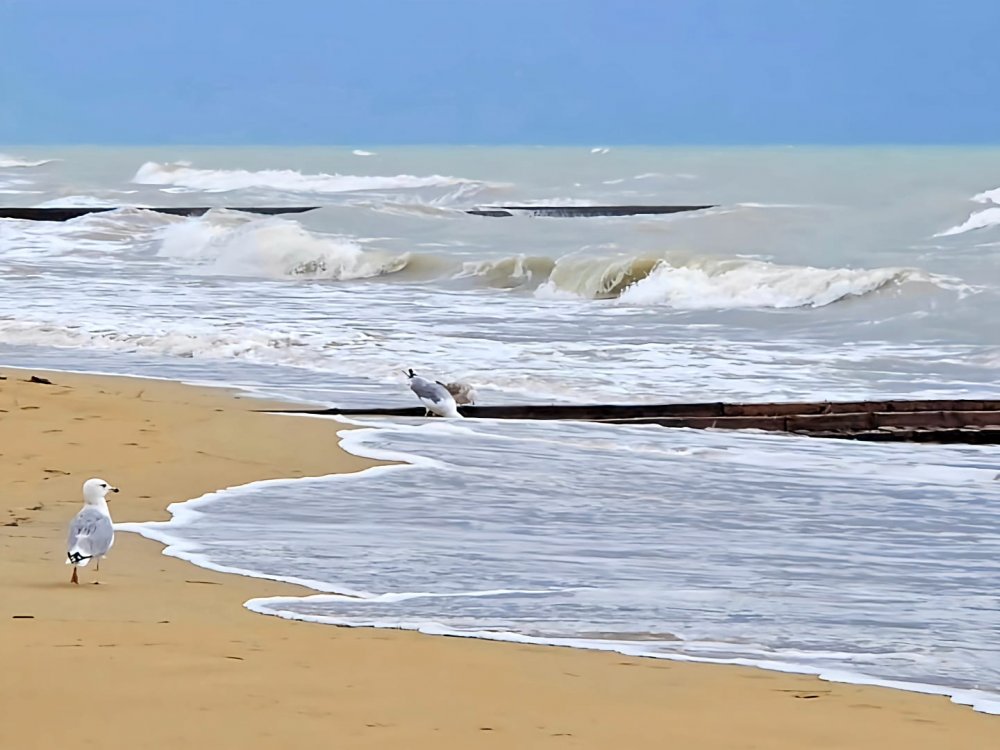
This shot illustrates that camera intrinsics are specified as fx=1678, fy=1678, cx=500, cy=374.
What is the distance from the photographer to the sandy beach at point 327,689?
346 centimetres

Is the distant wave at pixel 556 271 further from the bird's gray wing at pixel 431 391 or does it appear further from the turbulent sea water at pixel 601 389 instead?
the bird's gray wing at pixel 431 391

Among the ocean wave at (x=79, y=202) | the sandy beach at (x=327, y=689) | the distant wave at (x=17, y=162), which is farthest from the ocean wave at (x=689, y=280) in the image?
the distant wave at (x=17, y=162)

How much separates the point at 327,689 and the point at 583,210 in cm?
4657

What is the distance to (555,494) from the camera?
733 cm

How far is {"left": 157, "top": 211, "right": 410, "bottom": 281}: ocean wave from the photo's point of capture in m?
29.6

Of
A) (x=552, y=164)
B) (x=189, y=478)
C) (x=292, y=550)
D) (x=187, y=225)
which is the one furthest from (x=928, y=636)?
(x=552, y=164)

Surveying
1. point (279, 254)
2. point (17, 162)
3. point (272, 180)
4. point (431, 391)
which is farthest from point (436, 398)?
point (17, 162)

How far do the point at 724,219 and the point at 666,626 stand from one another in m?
29.4

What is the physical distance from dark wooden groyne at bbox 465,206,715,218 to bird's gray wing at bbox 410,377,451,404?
3774 centimetres

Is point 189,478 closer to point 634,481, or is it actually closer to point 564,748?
point 634,481

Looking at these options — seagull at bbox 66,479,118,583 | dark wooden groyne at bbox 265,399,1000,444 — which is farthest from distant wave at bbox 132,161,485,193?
seagull at bbox 66,479,118,583

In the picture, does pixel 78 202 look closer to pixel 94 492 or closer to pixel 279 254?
pixel 279 254

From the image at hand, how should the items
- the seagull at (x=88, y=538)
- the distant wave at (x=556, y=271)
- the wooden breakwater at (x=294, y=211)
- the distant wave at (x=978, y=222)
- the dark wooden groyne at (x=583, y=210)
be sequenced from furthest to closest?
the dark wooden groyne at (x=583, y=210), the wooden breakwater at (x=294, y=211), the distant wave at (x=978, y=222), the distant wave at (x=556, y=271), the seagull at (x=88, y=538)

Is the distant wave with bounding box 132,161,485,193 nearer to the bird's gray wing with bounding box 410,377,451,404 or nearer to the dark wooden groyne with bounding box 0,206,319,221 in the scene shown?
the dark wooden groyne with bounding box 0,206,319,221
